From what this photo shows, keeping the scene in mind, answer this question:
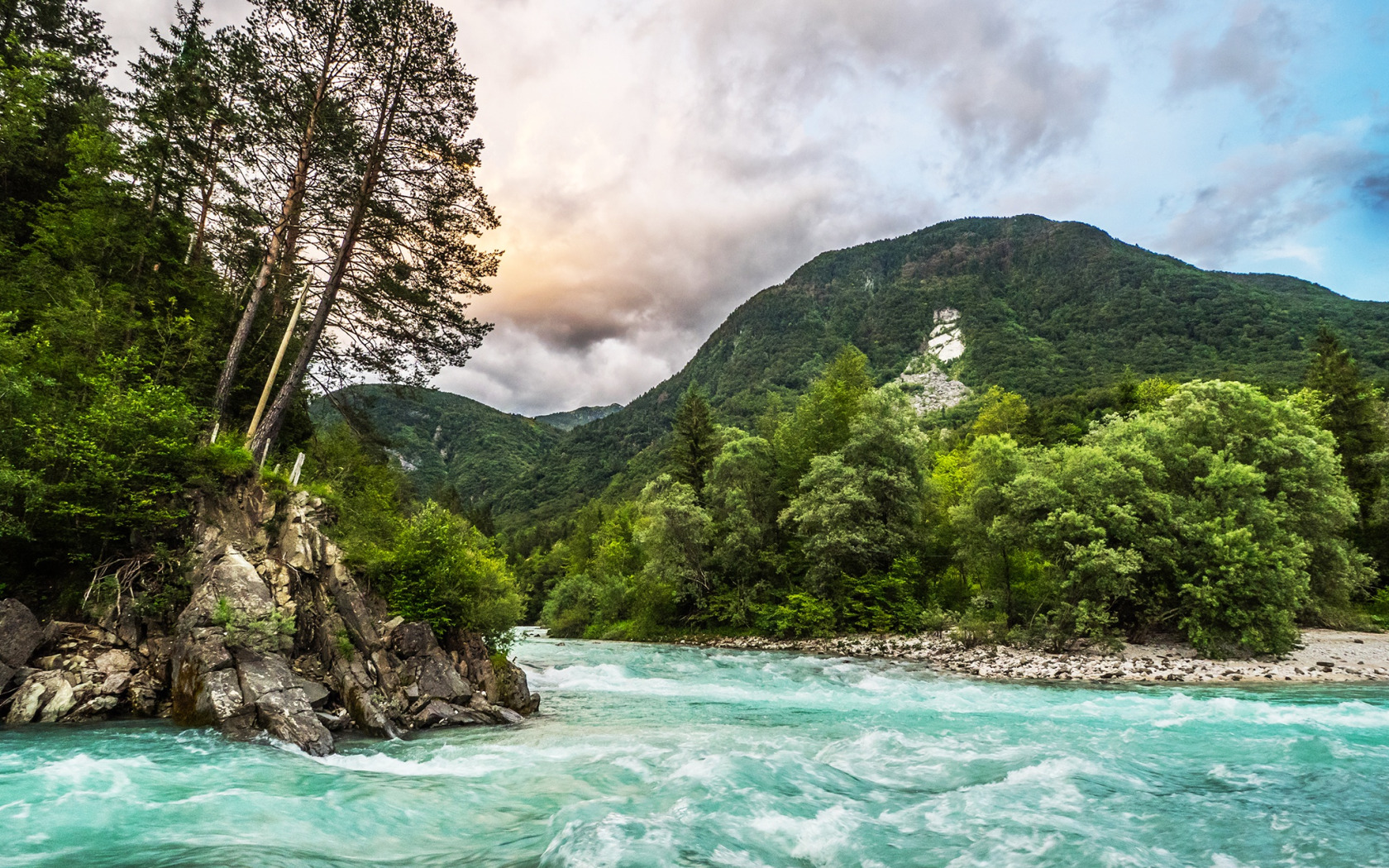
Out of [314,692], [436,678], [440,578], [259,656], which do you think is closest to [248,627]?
[259,656]

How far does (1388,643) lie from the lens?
1012 inches

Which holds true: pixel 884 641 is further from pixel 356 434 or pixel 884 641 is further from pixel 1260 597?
pixel 356 434

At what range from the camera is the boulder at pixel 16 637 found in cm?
1017

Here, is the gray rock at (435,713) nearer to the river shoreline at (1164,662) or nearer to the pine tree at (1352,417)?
the river shoreline at (1164,662)

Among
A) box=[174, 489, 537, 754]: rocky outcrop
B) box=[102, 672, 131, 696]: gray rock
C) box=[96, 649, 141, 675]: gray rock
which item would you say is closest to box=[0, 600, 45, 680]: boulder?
box=[96, 649, 141, 675]: gray rock

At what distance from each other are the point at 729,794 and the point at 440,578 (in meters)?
9.81

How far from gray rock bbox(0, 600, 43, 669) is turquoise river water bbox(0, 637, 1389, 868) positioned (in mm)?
1587

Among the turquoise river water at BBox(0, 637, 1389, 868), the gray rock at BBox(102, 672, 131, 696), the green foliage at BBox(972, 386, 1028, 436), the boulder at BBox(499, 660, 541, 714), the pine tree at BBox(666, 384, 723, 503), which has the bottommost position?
the boulder at BBox(499, 660, 541, 714)

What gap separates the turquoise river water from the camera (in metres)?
6.33

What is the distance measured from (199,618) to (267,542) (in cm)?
267

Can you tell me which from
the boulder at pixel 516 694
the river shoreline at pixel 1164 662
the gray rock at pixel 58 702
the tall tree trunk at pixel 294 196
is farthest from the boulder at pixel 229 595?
the river shoreline at pixel 1164 662

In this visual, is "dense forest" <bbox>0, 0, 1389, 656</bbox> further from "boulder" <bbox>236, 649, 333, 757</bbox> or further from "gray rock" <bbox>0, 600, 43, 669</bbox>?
"boulder" <bbox>236, 649, 333, 757</bbox>

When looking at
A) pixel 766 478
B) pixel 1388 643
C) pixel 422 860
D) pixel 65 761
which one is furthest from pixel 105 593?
pixel 1388 643

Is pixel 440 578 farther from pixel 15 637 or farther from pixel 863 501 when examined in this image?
pixel 863 501
